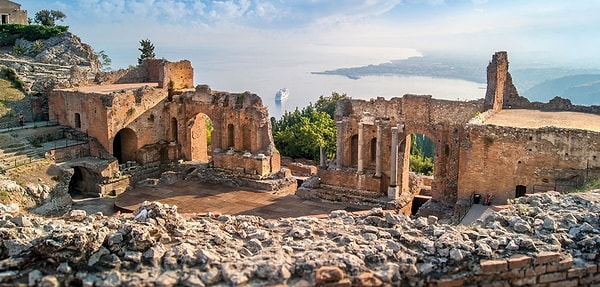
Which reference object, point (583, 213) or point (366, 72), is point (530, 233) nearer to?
point (583, 213)

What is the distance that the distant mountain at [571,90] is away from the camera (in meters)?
101

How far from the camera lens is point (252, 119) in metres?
26.7

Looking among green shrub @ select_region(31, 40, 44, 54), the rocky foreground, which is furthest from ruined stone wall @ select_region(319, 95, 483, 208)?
green shrub @ select_region(31, 40, 44, 54)

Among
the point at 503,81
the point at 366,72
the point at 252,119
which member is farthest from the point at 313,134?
the point at 366,72

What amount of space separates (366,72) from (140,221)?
130 meters

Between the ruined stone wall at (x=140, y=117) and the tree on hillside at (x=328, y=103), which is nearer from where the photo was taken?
the ruined stone wall at (x=140, y=117)

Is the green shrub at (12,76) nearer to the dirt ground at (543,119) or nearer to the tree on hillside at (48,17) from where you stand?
the tree on hillside at (48,17)

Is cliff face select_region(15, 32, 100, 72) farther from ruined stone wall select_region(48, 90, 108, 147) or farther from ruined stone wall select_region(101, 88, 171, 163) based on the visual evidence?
ruined stone wall select_region(101, 88, 171, 163)

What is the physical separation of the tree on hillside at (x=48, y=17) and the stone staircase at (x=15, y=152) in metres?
25.6

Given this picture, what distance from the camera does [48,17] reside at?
4772 centimetres

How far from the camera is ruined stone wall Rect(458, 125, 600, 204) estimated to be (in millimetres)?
17375

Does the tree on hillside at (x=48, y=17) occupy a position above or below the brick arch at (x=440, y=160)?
above

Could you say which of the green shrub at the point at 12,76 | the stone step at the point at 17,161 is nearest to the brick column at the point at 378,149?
the stone step at the point at 17,161

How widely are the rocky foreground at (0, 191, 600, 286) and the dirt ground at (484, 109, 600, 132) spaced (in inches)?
432
